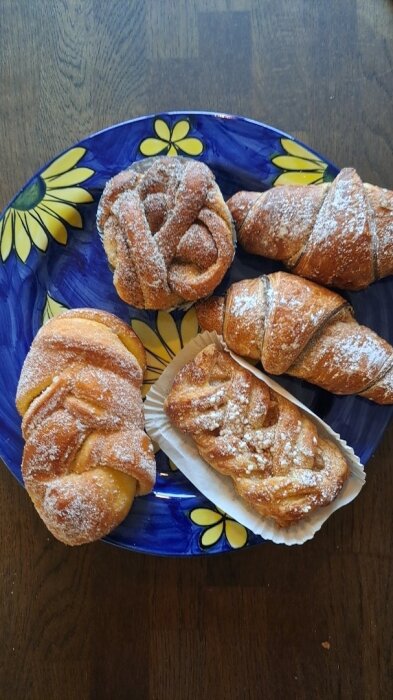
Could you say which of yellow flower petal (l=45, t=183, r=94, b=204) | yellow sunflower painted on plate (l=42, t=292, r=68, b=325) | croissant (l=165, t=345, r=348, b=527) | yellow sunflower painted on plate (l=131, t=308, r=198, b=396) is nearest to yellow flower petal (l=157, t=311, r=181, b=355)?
yellow sunflower painted on plate (l=131, t=308, r=198, b=396)

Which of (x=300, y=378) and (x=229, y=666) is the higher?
(x=300, y=378)

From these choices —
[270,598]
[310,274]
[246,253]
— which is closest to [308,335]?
[310,274]

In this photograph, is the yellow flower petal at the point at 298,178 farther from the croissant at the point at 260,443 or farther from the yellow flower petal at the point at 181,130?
the croissant at the point at 260,443

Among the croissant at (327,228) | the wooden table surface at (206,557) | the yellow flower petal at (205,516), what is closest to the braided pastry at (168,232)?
the croissant at (327,228)

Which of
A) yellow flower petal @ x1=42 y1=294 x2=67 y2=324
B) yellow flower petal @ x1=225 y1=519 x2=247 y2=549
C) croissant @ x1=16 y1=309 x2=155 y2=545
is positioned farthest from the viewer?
yellow flower petal @ x1=42 y1=294 x2=67 y2=324

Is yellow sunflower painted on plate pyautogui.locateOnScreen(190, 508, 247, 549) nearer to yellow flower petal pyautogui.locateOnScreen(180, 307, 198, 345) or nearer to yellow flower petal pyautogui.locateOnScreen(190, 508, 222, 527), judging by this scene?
yellow flower petal pyautogui.locateOnScreen(190, 508, 222, 527)

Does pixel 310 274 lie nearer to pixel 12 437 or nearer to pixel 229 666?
pixel 12 437
